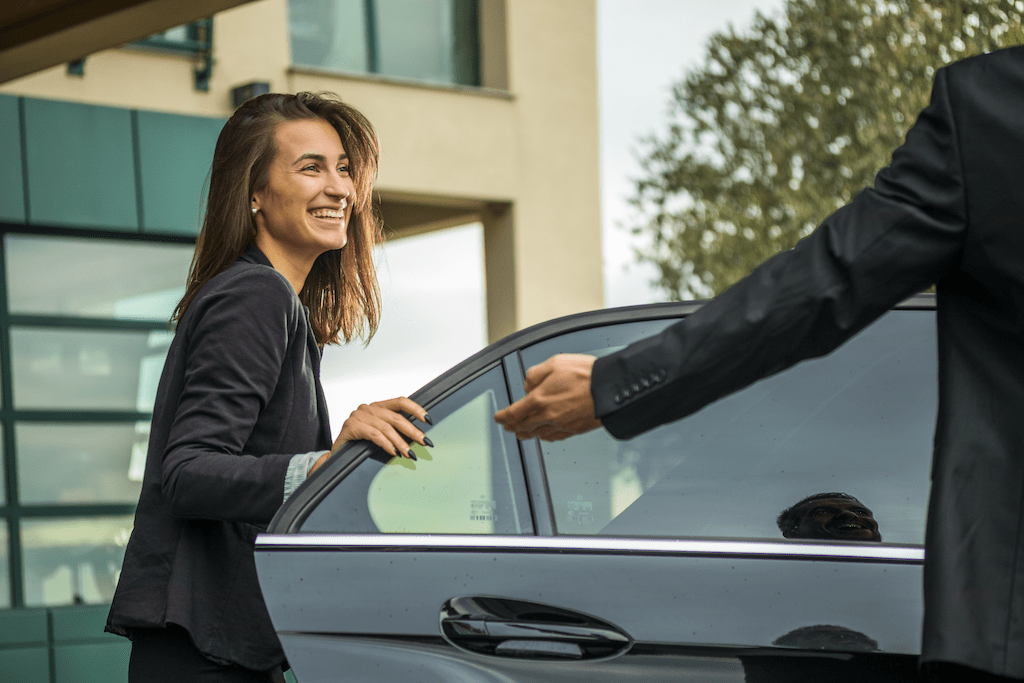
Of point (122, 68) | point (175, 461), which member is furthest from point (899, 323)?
point (122, 68)

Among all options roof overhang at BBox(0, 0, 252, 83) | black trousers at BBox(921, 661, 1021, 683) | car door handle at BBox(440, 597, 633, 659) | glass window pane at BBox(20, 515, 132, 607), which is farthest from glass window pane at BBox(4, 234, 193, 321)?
black trousers at BBox(921, 661, 1021, 683)

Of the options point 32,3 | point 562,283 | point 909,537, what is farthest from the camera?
point 562,283

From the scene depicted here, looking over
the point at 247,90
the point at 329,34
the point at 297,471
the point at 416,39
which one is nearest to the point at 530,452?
the point at 297,471

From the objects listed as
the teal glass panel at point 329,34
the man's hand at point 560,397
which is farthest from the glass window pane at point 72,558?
the man's hand at point 560,397

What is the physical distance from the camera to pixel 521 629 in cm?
187

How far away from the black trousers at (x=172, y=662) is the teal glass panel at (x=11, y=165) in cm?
453

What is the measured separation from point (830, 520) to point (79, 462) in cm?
510

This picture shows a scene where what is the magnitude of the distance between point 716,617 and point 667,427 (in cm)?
42

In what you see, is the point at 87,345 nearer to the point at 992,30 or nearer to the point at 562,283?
the point at 562,283

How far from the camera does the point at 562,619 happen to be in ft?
6.09

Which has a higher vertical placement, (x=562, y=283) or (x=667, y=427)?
(x=562, y=283)

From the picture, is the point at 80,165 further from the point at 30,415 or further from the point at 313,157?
the point at 313,157

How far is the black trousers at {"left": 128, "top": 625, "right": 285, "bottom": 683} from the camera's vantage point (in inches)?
76.3

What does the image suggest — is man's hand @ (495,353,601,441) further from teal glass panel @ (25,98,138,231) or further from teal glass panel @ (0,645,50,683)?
teal glass panel @ (25,98,138,231)
